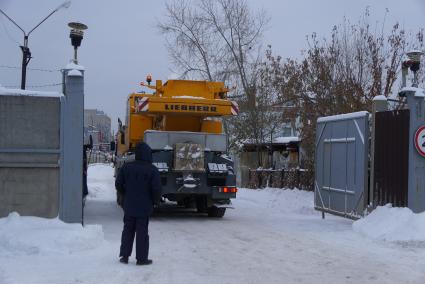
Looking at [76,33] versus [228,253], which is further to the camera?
[76,33]

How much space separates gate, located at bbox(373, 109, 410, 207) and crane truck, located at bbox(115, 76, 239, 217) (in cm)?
388

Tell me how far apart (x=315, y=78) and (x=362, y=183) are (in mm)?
9883

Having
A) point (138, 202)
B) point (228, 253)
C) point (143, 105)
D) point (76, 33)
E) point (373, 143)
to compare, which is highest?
point (76, 33)

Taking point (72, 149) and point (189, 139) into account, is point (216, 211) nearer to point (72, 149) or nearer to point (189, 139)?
point (189, 139)

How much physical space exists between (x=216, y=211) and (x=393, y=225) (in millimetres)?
5447

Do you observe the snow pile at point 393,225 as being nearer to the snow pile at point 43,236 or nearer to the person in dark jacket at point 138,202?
the person in dark jacket at point 138,202

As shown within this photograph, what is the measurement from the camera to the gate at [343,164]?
487 inches

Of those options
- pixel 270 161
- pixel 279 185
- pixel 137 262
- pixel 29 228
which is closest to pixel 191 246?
pixel 137 262

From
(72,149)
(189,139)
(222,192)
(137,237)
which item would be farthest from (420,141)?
(72,149)

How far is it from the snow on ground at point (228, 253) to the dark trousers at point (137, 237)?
0.63 ft

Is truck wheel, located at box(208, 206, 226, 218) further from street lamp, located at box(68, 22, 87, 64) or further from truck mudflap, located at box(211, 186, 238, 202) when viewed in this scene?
street lamp, located at box(68, 22, 87, 64)

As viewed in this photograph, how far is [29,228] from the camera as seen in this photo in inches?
365

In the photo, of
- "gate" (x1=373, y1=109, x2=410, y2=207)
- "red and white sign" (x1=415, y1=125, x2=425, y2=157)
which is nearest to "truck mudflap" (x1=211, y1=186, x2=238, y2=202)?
"gate" (x1=373, y1=109, x2=410, y2=207)

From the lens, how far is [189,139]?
1434 cm
